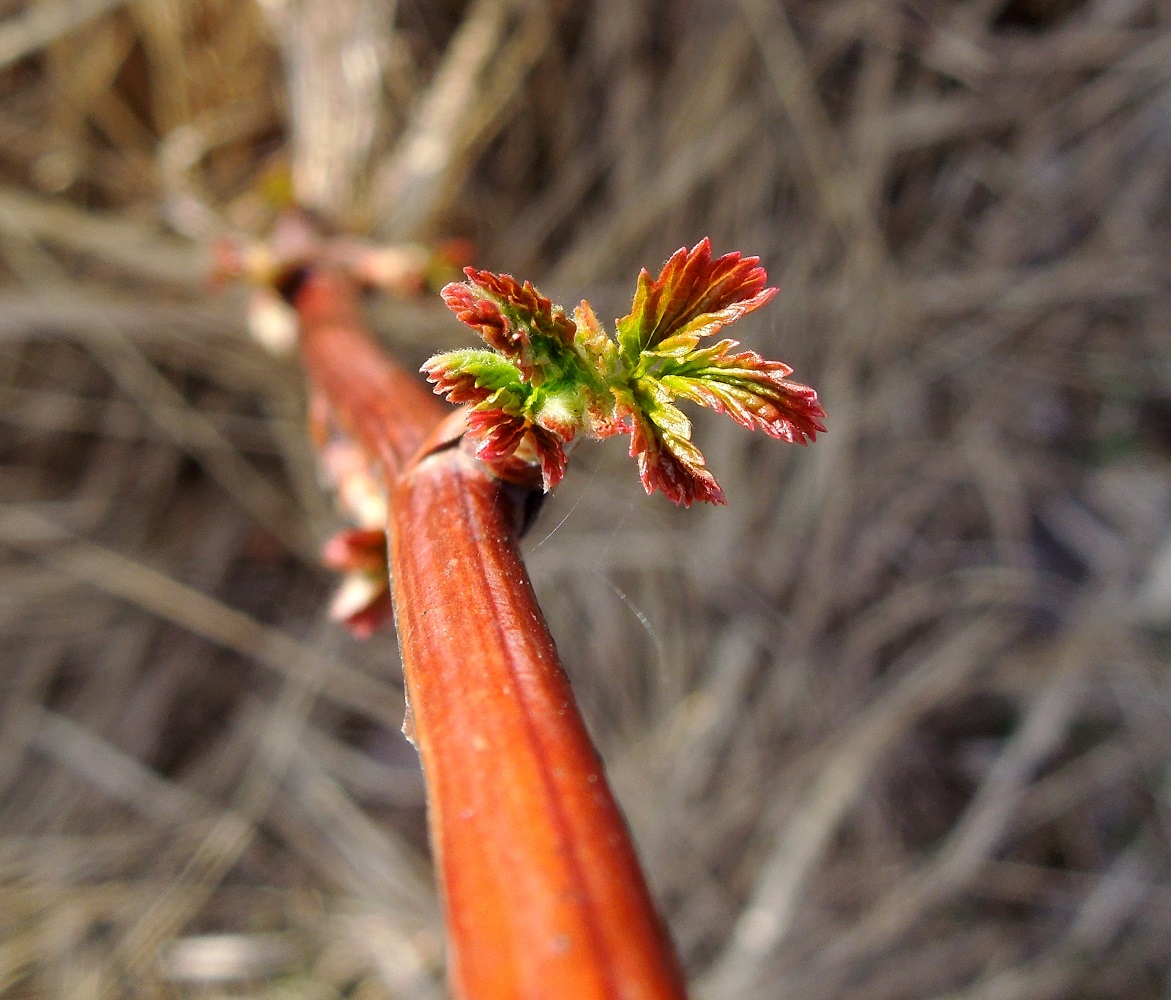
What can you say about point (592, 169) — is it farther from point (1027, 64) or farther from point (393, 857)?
point (393, 857)

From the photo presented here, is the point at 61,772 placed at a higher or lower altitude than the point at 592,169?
lower

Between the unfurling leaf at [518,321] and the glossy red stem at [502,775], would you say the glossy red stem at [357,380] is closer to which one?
the glossy red stem at [502,775]

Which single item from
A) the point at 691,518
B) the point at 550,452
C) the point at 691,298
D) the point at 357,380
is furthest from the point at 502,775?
the point at 691,518

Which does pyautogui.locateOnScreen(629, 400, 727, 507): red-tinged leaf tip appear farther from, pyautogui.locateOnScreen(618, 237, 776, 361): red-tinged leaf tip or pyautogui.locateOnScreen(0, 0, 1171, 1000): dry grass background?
pyautogui.locateOnScreen(0, 0, 1171, 1000): dry grass background

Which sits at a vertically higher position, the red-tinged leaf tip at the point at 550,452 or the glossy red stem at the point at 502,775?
the red-tinged leaf tip at the point at 550,452

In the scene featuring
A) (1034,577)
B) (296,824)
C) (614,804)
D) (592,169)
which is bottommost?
(614,804)

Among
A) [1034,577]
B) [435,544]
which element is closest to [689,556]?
[1034,577]

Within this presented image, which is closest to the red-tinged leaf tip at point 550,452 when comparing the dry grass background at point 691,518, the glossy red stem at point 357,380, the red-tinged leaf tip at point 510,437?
the red-tinged leaf tip at point 510,437
